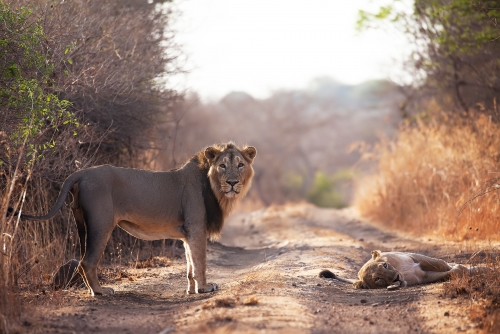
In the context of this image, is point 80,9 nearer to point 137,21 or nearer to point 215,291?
point 137,21

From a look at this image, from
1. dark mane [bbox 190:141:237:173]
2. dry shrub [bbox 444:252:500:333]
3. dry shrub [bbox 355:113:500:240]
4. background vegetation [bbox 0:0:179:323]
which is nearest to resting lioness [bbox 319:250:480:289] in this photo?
dry shrub [bbox 444:252:500:333]

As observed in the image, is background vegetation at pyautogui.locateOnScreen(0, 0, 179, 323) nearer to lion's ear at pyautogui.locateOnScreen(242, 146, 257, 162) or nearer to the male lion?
the male lion

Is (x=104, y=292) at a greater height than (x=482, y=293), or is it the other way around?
(x=482, y=293)

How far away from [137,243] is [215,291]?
3.54 metres

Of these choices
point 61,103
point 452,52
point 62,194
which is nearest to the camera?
point 62,194

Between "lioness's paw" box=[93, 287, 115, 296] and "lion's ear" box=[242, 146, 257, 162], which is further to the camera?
"lion's ear" box=[242, 146, 257, 162]

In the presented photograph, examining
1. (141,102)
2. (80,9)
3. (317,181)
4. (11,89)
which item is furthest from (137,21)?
(317,181)

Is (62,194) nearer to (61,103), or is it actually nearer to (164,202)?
(164,202)

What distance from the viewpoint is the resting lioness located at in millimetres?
6867

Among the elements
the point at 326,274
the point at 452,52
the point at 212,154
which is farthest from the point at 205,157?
the point at 452,52

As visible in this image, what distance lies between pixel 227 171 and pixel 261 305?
184cm

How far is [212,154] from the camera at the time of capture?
7.09m

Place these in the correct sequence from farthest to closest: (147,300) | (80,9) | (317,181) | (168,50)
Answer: (317,181) → (168,50) → (80,9) → (147,300)

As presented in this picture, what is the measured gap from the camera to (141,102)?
34.2 feet
